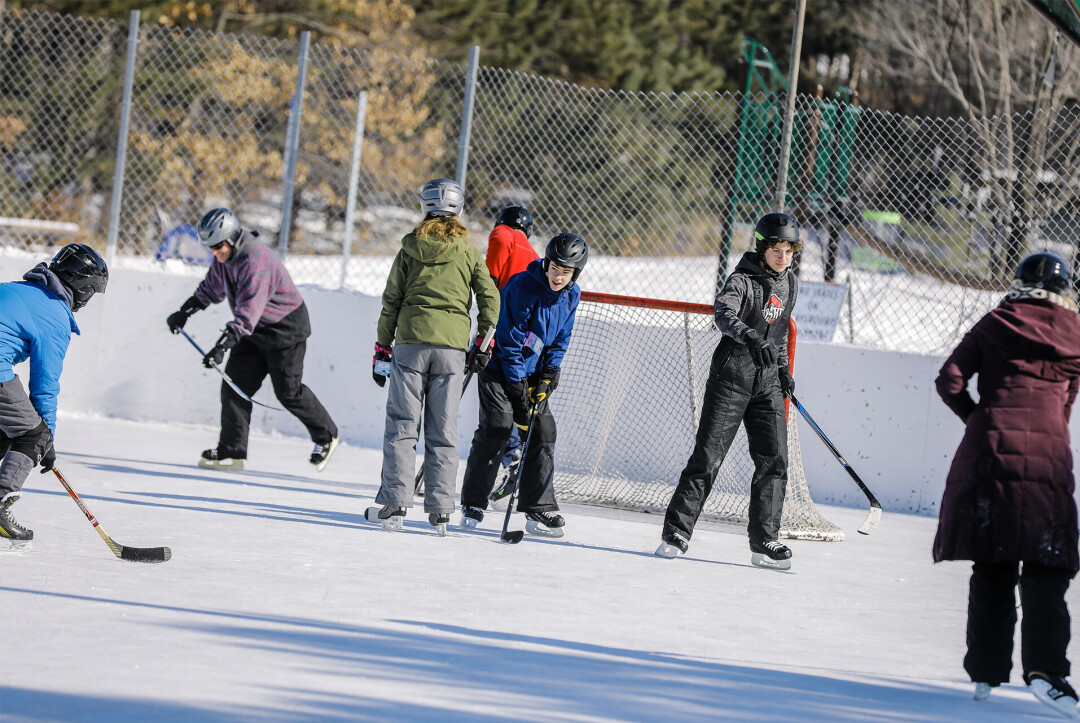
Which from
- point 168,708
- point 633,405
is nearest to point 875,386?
point 633,405

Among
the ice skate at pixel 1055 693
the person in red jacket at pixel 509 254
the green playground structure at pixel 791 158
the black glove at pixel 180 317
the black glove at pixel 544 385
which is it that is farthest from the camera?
the green playground structure at pixel 791 158

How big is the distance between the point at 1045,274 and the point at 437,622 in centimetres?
230

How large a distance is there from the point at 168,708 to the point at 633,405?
504cm

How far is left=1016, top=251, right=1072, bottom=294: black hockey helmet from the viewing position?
12.4 ft

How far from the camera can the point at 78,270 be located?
4.42 meters

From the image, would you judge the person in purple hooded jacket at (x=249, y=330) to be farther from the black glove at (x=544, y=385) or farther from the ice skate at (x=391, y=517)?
the black glove at (x=544, y=385)

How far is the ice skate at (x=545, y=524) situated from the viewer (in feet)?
19.4

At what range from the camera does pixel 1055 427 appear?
12.4ft

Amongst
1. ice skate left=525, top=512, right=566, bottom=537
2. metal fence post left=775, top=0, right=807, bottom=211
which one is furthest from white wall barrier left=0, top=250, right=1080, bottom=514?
ice skate left=525, top=512, right=566, bottom=537

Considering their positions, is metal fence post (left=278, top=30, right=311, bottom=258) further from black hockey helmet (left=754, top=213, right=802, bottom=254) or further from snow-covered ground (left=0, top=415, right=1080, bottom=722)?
black hockey helmet (left=754, top=213, right=802, bottom=254)

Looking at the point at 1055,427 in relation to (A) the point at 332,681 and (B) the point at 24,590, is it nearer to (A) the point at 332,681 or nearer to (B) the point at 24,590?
(A) the point at 332,681

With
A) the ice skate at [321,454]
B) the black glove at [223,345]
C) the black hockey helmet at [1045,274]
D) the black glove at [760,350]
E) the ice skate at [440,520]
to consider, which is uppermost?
the black hockey helmet at [1045,274]

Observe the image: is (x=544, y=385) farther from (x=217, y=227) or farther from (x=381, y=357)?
(x=217, y=227)

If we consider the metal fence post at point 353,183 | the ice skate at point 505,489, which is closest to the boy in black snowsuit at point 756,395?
the ice skate at point 505,489
